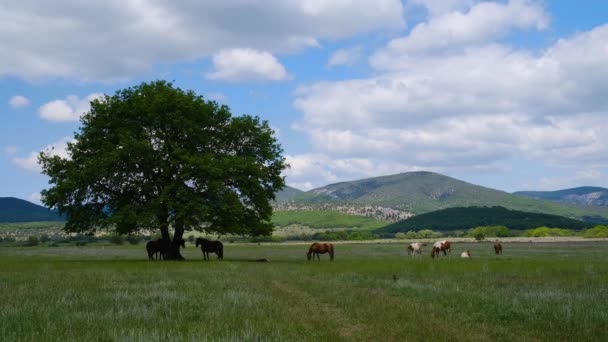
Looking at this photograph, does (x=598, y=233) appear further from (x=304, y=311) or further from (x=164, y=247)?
(x=304, y=311)

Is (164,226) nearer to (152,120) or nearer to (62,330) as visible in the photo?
(152,120)

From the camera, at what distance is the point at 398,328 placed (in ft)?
39.8

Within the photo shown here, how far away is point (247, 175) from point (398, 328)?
3508cm

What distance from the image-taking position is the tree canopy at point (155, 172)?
4284 cm

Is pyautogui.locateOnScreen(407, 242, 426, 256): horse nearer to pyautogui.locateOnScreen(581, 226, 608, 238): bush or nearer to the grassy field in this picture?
the grassy field

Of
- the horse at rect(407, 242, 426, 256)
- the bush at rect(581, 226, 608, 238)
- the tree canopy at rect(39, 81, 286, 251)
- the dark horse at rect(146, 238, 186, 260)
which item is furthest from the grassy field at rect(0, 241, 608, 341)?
the bush at rect(581, 226, 608, 238)

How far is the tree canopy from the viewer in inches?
1687

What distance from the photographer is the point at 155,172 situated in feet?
152

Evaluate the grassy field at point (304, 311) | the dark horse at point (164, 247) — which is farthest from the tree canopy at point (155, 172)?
the grassy field at point (304, 311)

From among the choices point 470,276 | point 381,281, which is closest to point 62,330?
point 381,281

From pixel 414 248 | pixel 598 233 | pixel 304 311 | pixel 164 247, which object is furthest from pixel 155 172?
pixel 598 233

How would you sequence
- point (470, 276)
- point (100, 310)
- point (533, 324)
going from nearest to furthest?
1. point (533, 324)
2. point (100, 310)
3. point (470, 276)

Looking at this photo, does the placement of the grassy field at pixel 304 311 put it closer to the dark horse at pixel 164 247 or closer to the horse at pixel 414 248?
the dark horse at pixel 164 247

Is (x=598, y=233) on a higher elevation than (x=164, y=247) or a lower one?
lower
